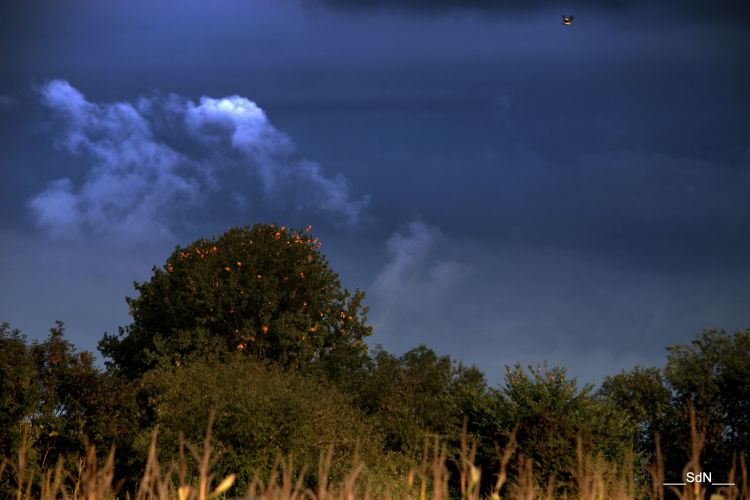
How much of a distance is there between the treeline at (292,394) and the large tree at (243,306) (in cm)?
11

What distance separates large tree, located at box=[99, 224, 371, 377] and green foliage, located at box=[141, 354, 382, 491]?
7.03 m

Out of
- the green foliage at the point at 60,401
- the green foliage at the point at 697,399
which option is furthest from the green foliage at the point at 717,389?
the green foliage at the point at 60,401

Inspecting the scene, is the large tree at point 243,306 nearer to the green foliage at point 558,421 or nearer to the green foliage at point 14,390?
the green foliage at point 14,390

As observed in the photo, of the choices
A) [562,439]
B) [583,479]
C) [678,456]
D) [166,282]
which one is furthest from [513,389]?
[583,479]

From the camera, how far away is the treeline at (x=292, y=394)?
3838 centimetres

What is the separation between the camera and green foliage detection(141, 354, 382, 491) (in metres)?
41.0

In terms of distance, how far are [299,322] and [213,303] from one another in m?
5.58

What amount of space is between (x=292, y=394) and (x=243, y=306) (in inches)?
572

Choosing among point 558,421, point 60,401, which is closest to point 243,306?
point 60,401

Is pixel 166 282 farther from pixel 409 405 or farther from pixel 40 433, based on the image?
pixel 409 405

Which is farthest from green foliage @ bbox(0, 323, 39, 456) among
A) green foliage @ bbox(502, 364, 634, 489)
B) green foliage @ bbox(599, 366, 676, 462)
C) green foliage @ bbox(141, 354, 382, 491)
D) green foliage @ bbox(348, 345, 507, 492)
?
green foliage @ bbox(599, 366, 676, 462)

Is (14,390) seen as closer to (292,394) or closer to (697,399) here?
(292,394)

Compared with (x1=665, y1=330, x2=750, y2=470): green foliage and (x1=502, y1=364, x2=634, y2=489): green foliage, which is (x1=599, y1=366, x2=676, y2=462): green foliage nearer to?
(x1=665, y1=330, x2=750, y2=470): green foliage

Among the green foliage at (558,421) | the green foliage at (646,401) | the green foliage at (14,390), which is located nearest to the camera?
the green foliage at (558,421)
